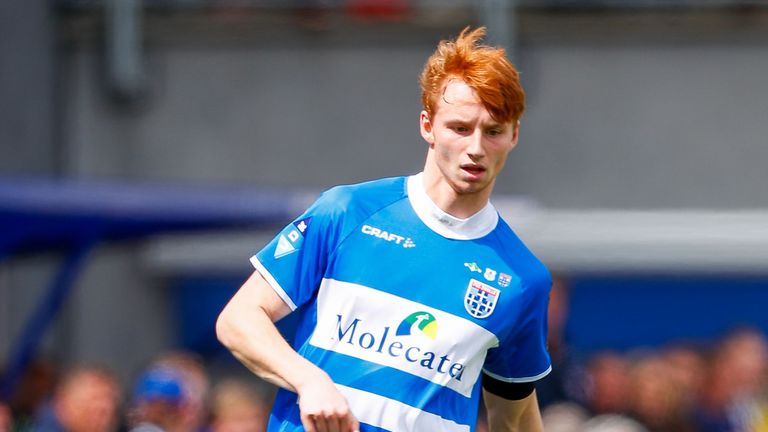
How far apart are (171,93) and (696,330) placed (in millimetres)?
5139

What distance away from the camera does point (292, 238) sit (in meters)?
4.03

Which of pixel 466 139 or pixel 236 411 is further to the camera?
pixel 236 411

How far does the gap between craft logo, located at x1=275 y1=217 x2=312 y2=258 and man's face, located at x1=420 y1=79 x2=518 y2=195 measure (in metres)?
0.39

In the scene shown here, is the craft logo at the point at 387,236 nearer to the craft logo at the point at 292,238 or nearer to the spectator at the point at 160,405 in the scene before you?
the craft logo at the point at 292,238

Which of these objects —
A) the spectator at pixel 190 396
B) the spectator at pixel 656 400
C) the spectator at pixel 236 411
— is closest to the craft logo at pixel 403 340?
the spectator at pixel 190 396

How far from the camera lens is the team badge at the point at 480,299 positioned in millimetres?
4059

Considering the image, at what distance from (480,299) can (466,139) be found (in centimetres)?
43

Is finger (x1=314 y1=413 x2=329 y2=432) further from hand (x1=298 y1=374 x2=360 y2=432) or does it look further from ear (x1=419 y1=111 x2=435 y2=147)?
ear (x1=419 y1=111 x2=435 y2=147)

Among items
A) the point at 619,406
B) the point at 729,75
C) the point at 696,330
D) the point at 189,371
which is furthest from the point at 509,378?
the point at 729,75

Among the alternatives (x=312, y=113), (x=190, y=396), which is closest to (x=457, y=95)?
(x=190, y=396)

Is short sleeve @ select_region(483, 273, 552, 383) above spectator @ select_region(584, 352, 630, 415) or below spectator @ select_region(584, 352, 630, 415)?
above

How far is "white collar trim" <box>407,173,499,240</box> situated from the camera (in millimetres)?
4102

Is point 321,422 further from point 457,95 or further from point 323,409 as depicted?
point 457,95

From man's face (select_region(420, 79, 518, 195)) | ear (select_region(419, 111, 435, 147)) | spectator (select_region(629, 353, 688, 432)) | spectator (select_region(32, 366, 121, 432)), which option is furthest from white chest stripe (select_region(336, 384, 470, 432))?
spectator (select_region(629, 353, 688, 432))
